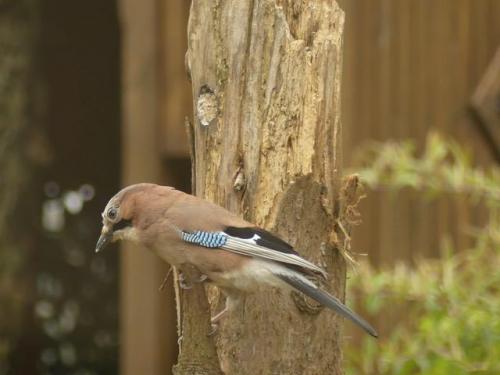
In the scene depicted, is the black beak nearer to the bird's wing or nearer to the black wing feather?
the bird's wing

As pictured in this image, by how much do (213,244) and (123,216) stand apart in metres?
0.29

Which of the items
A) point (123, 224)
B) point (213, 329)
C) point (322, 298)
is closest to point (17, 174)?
point (123, 224)

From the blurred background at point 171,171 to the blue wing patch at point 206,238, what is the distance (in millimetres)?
700

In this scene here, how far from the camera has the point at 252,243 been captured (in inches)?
144

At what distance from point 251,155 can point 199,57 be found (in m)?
0.37

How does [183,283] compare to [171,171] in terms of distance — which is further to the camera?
[171,171]

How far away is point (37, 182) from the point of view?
315 inches

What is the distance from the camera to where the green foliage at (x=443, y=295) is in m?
4.64

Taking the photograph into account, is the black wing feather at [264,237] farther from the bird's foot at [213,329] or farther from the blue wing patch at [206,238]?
the bird's foot at [213,329]

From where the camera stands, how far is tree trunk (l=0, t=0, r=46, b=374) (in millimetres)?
7496

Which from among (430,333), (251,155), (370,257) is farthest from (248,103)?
(370,257)

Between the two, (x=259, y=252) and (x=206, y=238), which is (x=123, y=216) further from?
(x=259, y=252)

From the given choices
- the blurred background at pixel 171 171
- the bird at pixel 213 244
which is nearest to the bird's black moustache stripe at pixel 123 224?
the bird at pixel 213 244

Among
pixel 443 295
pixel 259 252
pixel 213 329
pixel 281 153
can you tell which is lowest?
pixel 443 295
